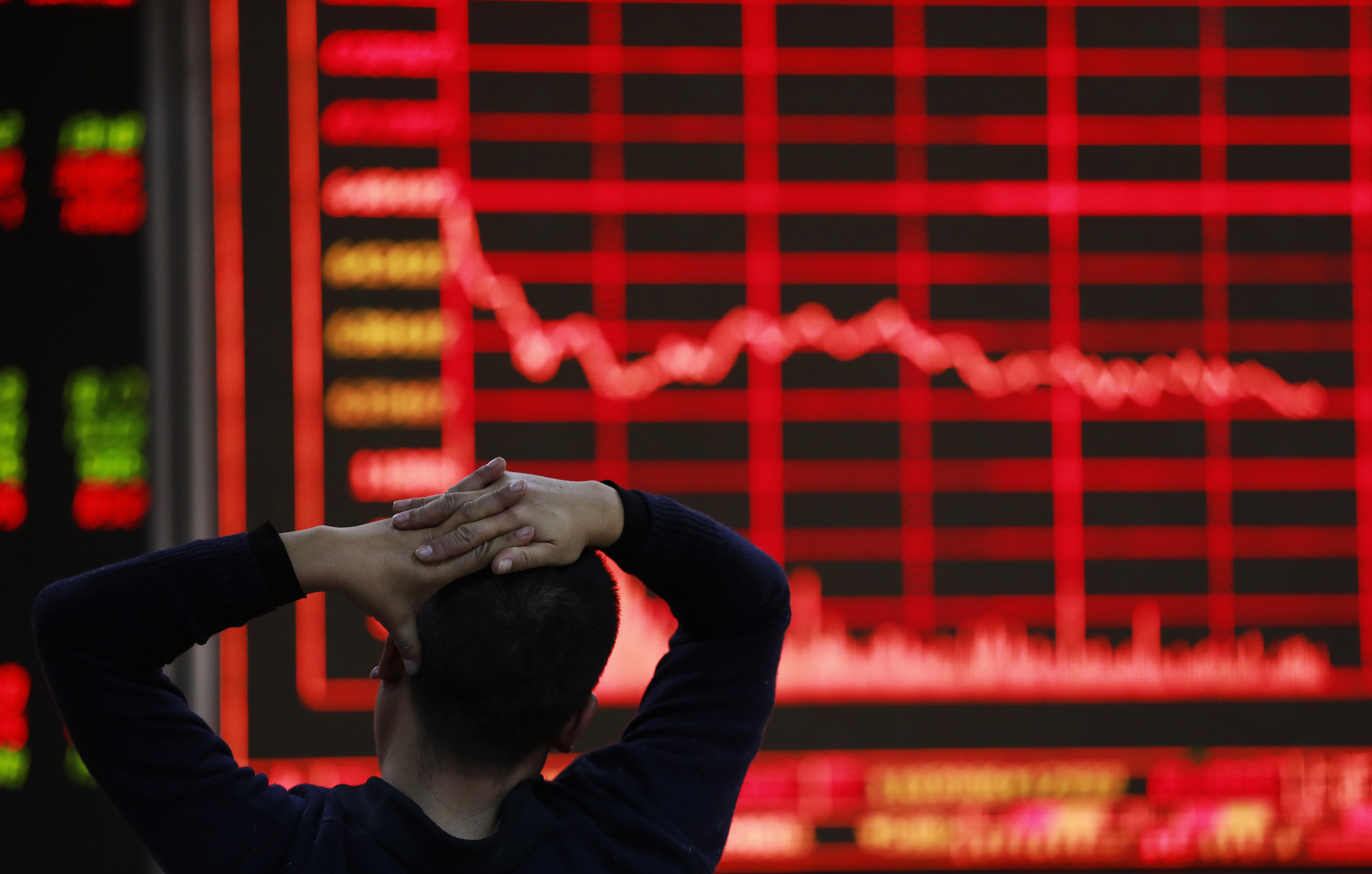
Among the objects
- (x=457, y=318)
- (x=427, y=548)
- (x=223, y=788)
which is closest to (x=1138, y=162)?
(x=457, y=318)

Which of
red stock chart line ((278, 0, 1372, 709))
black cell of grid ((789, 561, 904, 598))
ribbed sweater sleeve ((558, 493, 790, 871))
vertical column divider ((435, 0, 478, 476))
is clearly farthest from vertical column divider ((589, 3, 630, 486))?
ribbed sweater sleeve ((558, 493, 790, 871))

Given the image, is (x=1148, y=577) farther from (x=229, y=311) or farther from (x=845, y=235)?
(x=229, y=311)

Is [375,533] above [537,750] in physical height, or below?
above

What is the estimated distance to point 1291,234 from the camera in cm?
138

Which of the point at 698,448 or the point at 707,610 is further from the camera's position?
the point at 698,448

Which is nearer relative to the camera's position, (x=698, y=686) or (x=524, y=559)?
(x=524, y=559)

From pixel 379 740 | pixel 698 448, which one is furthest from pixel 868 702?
pixel 379 740

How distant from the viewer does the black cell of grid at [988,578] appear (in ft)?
4.43

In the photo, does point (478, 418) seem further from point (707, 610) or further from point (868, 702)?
point (707, 610)

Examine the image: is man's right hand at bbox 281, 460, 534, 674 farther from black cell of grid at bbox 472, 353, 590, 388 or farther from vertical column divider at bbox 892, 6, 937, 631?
vertical column divider at bbox 892, 6, 937, 631

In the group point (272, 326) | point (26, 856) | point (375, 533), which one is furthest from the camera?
point (272, 326)

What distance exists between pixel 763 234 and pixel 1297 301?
0.68 meters

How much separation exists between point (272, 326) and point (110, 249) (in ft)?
0.62

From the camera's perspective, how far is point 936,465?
1.35m
